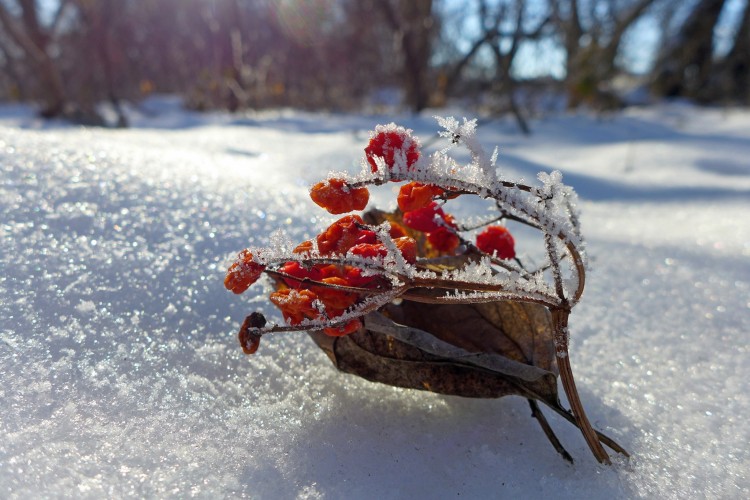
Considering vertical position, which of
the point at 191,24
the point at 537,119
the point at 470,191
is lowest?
the point at 537,119

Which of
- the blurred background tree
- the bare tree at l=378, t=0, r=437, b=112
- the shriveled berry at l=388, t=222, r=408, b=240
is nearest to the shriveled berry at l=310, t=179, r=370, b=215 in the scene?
the shriveled berry at l=388, t=222, r=408, b=240

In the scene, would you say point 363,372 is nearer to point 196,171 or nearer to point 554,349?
point 554,349

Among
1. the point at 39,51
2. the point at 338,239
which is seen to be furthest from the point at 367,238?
the point at 39,51

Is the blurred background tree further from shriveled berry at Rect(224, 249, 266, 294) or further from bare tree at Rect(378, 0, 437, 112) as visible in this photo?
shriveled berry at Rect(224, 249, 266, 294)

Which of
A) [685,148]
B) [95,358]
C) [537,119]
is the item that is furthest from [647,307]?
[537,119]

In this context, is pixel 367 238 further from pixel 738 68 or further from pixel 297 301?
pixel 738 68
